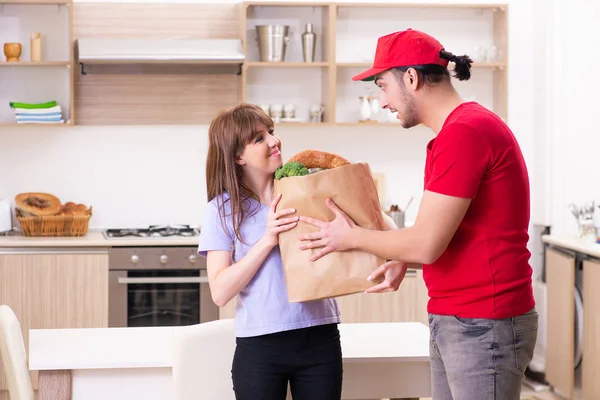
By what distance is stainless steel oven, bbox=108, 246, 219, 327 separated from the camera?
175 inches

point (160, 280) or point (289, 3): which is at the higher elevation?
point (289, 3)

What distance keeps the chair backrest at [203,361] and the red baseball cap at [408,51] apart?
79cm

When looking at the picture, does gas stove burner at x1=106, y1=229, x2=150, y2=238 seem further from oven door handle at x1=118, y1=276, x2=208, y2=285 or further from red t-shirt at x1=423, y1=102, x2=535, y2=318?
red t-shirt at x1=423, y1=102, x2=535, y2=318

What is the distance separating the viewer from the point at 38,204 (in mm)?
4727

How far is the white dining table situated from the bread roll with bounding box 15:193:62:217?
233 centimetres

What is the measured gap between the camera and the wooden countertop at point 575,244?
3.94 m

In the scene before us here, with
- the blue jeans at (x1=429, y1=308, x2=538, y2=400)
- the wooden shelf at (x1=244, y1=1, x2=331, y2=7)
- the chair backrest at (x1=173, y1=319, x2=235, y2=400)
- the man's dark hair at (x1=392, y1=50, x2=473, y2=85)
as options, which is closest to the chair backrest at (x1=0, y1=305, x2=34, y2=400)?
the chair backrest at (x1=173, y1=319, x2=235, y2=400)

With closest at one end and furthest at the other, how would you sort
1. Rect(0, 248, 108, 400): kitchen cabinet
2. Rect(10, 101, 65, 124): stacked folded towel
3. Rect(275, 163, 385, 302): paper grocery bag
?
Rect(275, 163, 385, 302): paper grocery bag → Rect(0, 248, 108, 400): kitchen cabinet → Rect(10, 101, 65, 124): stacked folded towel

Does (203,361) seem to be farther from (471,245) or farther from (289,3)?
(289,3)

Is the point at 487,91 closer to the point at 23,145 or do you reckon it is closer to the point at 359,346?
the point at 23,145

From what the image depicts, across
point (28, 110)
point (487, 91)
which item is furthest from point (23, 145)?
point (487, 91)

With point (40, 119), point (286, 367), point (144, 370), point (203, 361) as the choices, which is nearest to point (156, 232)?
point (40, 119)

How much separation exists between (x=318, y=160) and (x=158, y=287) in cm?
275

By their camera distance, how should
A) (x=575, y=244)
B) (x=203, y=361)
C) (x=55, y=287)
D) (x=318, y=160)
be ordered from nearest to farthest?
(x=318, y=160), (x=203, y=361), (x=575, y=244), (x=55, y=287)
